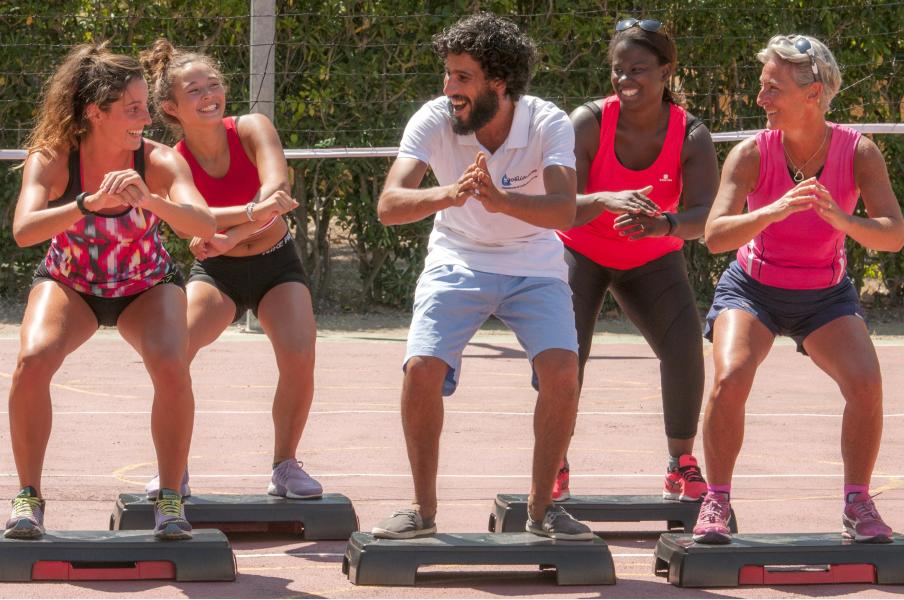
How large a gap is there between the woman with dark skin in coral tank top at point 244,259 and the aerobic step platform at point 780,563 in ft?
5.83

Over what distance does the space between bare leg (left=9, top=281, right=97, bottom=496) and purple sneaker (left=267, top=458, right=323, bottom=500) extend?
1.27 m

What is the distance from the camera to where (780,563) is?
5.62 metres

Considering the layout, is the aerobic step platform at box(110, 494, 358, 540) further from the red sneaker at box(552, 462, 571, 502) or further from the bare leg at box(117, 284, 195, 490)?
the red sneaker at box(552, 462, 571, 502)

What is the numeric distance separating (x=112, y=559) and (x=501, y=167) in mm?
2034

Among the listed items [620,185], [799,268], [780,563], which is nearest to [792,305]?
[799,268]

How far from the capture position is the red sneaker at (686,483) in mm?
6613

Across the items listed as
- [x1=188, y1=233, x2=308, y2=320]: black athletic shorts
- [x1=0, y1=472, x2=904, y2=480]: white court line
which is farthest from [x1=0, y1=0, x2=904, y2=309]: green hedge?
[x1=188, y1=233, x2=308, y2=320]: black athletic shorts

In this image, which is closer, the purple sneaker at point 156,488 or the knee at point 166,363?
the knee at point 166,363

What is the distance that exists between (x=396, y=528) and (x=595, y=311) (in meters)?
1.55

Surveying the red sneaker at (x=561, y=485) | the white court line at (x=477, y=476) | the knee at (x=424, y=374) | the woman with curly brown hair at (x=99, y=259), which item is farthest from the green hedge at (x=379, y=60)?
the knee at (x=424, y=374)

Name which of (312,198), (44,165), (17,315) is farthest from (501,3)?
(44,165)

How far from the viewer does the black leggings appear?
261 inches

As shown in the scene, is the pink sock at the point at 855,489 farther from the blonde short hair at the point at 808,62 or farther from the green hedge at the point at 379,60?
the green hedge at the point at 379,60

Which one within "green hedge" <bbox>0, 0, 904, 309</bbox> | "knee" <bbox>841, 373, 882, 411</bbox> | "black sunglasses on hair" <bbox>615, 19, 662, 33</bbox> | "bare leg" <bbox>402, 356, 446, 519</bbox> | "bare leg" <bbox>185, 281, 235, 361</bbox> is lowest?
"bare leg" <bbox>402, 356, 446, 519</bbox>
